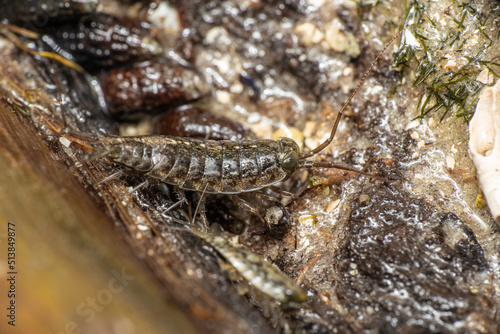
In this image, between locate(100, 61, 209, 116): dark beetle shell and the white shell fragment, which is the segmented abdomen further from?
the white shell fragment

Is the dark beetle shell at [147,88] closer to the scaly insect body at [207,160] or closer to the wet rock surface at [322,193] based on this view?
the wet rock surface at [322,193]

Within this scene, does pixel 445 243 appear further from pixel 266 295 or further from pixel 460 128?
pixel 266 295

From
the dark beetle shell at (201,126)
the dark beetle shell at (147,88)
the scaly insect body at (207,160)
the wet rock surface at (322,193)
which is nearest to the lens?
the wet rock surface at (322,193)

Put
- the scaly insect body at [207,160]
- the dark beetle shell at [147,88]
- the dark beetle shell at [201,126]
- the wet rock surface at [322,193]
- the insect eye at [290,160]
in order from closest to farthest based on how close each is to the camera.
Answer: the wet rock surface at [322,193] → the scaly insect body at [207,160] → the insect eye at [290,160] → the dark beetle shell at [201,126] → the dark beetle shell at [147,88]

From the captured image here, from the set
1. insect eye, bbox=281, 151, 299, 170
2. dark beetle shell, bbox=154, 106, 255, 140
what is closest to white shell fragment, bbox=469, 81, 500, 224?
insect eye, bbox=281, 151, 299, 170

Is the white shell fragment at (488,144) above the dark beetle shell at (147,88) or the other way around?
above

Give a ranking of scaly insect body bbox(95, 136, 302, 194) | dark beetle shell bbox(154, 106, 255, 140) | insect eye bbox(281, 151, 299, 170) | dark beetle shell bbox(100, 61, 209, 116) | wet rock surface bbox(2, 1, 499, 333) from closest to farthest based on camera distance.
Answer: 1. wet rock surface bbox(2, 1, 499, 333)
2. scaly insect body bbox(95, 136, 302, 194)
3. insect eye bbox(281, 151, 299, 170)
4. dark beetle shell bbox(154, 106, 255, 140)
5. dark beetle shell bbox(100, 61, 209, 116)

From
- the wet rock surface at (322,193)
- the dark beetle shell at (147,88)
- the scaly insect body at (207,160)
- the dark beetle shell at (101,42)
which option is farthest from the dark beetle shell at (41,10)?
the scaly insect body at (207,160)
